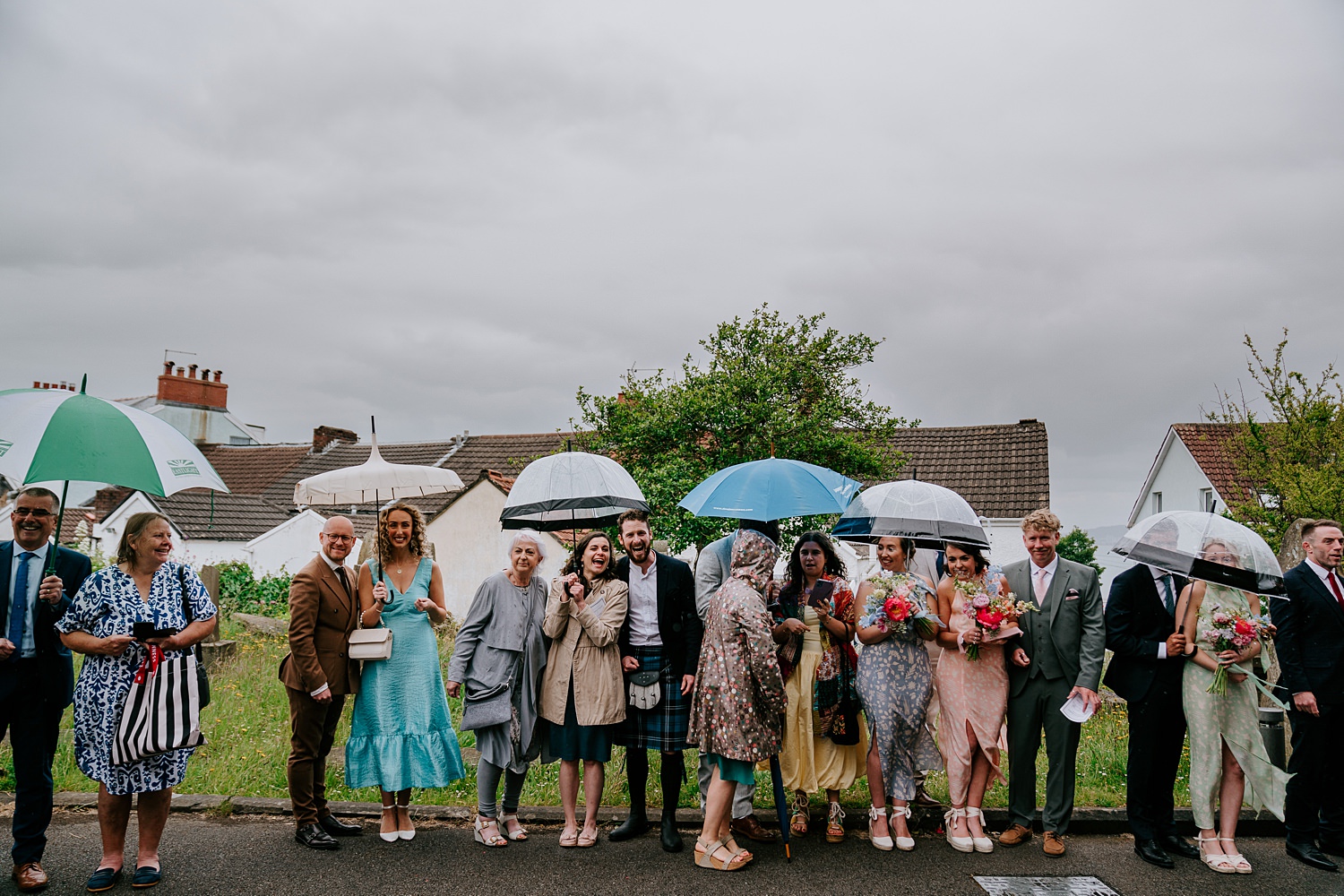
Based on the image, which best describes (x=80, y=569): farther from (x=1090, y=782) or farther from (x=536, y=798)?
(x=1090, y=782)

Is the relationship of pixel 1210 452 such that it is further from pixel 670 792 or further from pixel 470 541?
pixel 670 792

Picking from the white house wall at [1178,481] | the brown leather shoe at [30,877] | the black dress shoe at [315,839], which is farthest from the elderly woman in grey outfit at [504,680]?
the white house wall at [1178,481]

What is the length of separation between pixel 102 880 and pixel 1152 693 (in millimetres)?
6481

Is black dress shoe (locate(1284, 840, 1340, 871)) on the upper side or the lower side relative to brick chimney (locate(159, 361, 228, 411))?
lower

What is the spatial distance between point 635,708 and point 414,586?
1.72 metres

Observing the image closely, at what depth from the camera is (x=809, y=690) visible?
5.84 meters

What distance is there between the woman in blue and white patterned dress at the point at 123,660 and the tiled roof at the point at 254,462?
2769 centimetres

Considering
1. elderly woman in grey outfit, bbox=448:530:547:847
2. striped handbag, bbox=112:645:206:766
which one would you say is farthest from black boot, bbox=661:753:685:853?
striped handbag, bbox=112:645:206:766

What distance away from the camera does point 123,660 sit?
498 cm

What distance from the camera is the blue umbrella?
18.3 ft

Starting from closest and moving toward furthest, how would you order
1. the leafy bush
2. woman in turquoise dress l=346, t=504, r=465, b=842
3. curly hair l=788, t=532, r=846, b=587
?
woman in turquoise dress l=346, t=504, r=465, b=842
curly hair l=788, t=532, r=846, b=587
the leafy bush

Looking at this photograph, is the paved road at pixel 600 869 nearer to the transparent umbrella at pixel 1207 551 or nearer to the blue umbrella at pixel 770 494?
the transparent umbrella at pixel 1207 551

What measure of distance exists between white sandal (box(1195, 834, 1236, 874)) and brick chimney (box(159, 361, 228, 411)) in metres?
32.9

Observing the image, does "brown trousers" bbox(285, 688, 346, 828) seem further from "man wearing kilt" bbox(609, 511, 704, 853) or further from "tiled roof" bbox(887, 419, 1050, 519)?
"tiled roof" bbox(887, 419, 1050, 519)
